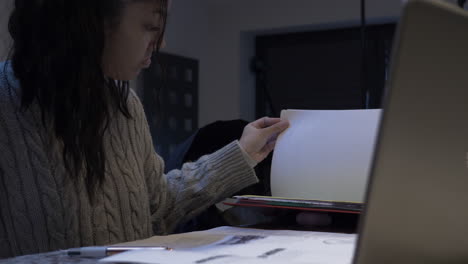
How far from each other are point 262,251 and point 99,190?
1.79 feet

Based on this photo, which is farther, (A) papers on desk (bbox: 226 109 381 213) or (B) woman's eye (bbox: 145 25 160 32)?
(B) woman's eye (bbox: 145 25 160 32)

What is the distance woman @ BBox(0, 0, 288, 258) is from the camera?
3.00ft

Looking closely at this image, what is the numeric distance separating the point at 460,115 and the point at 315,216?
50cm

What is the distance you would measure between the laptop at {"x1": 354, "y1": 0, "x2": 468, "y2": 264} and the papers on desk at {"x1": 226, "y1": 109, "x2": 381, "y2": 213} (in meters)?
0.49

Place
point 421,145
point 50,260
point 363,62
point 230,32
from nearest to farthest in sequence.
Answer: point 421,145, point 50,260, point 363,62, point 230,32

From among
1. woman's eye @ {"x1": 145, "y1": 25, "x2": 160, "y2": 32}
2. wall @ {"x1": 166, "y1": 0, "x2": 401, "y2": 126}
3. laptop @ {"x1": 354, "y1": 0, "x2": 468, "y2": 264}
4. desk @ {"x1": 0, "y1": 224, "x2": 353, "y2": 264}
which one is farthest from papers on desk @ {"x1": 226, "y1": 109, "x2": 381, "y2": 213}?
wall @ {"x1": 166, "y1": 0, "x2": 401, "y2": 126}

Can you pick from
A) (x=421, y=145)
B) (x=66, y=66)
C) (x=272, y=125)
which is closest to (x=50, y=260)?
(x=421, y=145)

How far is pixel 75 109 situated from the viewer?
952mm

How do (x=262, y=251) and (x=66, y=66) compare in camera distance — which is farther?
(x=66, y=66)

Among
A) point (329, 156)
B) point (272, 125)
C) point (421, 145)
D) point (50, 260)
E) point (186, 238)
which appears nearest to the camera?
point (421, 145)

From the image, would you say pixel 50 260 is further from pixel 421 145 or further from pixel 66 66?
pixel 66 66

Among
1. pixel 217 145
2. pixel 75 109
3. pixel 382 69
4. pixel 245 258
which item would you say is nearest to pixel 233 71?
pixel 382 69

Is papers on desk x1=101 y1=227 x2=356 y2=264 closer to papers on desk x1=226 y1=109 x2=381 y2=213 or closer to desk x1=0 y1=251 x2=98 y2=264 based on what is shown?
desk x1=0 y1=251 x2=98 y2=264

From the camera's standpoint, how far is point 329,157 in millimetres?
903
